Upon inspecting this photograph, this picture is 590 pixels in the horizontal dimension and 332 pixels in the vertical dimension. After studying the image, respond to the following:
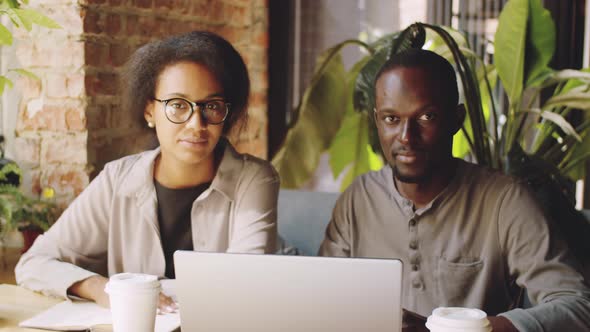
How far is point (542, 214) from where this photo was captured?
5.47ft

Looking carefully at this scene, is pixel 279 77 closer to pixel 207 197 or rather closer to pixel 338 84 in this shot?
pixel 338 84

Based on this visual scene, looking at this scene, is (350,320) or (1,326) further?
(1,326)

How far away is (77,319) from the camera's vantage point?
151 centimetres

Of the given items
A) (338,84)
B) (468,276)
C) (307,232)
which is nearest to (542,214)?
(468,276)

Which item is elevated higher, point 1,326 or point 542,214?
point 542,214

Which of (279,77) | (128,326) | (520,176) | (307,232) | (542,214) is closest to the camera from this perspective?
(128,326)

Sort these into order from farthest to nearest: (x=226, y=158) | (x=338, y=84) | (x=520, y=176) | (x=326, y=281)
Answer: (x=338, y=84)
(x=520, y=176)
(x=226, y=158)
(x=326, y=281)

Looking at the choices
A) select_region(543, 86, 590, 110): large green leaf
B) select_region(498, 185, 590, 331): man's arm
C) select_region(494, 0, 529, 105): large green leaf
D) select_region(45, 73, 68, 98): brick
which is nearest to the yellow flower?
select_region(45, 73, 68, 98): brick

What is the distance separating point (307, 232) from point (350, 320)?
1.26 m

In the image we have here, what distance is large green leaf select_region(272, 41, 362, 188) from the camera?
Result: 2.99 metres

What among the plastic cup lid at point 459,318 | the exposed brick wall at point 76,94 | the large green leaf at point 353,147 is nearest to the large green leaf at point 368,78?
the large green leaf at point 353,147

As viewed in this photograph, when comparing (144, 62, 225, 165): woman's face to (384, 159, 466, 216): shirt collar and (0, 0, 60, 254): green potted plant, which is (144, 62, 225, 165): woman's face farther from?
(0, 0, 60, 254): green potted plant

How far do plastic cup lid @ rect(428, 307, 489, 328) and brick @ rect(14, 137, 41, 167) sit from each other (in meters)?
1.71

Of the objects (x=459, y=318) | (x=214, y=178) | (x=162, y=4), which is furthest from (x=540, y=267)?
(x=162, y=4)
